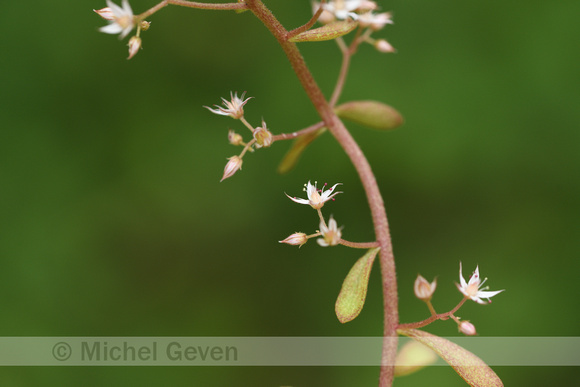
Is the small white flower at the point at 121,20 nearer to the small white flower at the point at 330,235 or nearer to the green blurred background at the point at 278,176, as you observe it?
the small white flower at the point at 330,235

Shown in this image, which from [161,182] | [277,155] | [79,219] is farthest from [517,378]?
[79,219]

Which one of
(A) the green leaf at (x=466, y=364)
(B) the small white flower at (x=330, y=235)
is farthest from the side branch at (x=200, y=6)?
(A) the green leaf at (x=466, y=364)

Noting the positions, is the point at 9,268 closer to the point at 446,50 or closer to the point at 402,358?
the point at 402,358

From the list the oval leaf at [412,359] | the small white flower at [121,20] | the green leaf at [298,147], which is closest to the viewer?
the small white flower at [121,20]

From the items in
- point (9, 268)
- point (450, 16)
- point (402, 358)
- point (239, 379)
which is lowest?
point (402, 358)

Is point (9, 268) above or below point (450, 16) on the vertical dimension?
below

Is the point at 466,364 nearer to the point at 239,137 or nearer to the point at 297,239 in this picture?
the point at 297,239

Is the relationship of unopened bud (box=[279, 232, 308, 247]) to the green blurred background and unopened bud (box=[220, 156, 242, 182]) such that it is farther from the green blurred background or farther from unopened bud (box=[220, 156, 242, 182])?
the green blurred background

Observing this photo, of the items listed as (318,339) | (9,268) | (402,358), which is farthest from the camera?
(318,339)
